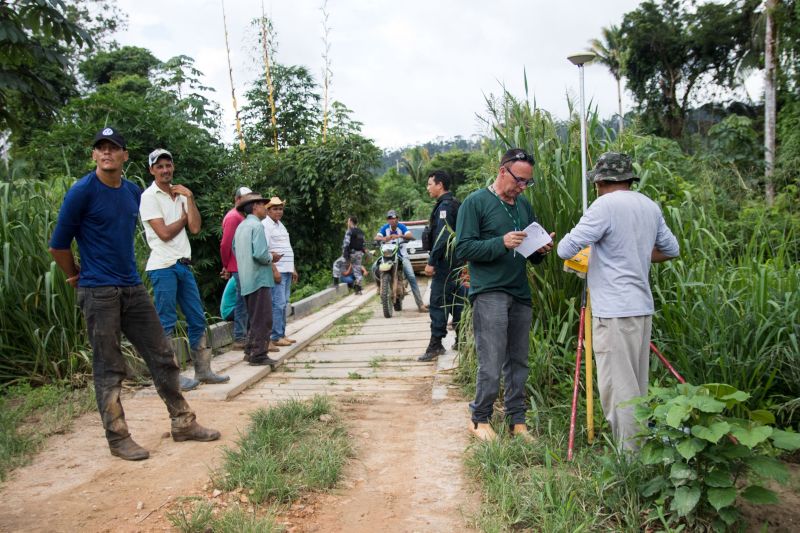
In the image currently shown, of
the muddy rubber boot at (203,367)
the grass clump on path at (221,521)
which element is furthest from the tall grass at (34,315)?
the grass clump on path at (221,521)

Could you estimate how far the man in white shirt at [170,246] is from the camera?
4910mm

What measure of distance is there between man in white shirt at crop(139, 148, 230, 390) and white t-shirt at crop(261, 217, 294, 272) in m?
2.14

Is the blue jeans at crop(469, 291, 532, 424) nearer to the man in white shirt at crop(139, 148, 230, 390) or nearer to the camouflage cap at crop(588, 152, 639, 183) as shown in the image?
the camouflage cap at crop(588, 152, 639, 183)

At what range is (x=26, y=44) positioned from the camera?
4.33 metres

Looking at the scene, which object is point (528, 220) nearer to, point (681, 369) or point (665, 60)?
point (681, 369)

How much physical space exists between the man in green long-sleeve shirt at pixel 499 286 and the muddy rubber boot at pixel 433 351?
235 cm

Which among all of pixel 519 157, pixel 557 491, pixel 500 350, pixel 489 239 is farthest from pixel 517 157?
pixel 557 491

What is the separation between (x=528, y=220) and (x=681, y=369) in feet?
4.43

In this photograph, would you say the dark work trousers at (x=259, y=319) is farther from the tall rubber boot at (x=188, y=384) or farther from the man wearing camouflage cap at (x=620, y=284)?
the man wearing camouflage cap at (x=620, y=284)

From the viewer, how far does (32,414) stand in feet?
15.5

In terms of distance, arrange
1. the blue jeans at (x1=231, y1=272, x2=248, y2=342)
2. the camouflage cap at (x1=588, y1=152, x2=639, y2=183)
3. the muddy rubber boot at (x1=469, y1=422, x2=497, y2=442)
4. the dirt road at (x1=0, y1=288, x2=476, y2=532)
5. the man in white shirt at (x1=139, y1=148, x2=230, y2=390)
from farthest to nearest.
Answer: the blue jeans at (x1=231, y1=272, x2=248, y2=342), the man in white shirt at (x1=139, y1=148, x2=230, y2=390), the muddy rubber boot at (x1=469, y1=422, x2=497, y2=442), the camouflage cap at (x1=588, y1=152, x2=639, y2=183), the dirt road at (x1=0, y1=288, x2=476, y2=532)

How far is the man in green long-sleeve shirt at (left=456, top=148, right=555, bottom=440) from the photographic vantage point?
3814 millimetres

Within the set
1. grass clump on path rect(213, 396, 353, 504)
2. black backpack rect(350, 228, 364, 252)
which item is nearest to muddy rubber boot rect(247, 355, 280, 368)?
grass clump on path rect(213, 396, 353, 504)

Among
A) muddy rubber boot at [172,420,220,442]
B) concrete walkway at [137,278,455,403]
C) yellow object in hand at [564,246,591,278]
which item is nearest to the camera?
yellow object in hand at [564,246,591,278]
